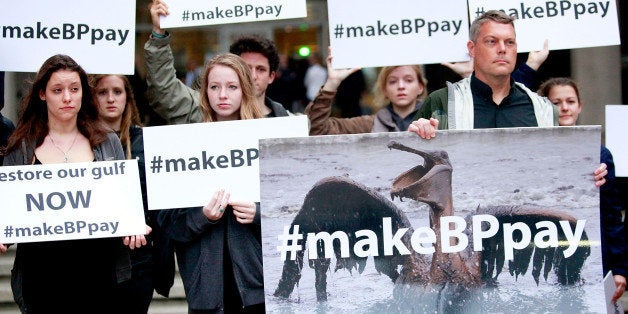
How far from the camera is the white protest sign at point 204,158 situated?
4.79 meters

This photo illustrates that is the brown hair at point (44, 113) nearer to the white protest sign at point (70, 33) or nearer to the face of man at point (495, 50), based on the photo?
the white protest sign at point (70, 33)

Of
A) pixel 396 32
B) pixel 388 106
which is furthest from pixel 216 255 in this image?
pixel 388 106

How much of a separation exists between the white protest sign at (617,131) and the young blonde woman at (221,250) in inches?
81.0

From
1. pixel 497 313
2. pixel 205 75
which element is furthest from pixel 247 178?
pixel 497 313

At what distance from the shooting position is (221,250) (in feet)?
15.8

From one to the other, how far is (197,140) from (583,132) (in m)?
1.68

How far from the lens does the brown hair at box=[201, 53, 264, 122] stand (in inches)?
197

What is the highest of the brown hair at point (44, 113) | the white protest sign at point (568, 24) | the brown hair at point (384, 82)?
the white protest sign at point (568, 24)

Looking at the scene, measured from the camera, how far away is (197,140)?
4.81 m

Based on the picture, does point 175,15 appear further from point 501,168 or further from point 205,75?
point 501,168

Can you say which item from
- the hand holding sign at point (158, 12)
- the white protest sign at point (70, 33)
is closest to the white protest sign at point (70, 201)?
the white protest sign at point (70, 33)

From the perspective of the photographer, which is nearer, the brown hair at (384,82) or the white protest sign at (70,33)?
the white protest sign at (70,33)

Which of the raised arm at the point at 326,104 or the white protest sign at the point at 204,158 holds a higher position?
the raised arm at the point at 326,104

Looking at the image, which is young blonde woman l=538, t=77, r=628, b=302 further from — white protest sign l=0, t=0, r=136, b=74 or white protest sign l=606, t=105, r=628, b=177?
white protest sign l=0, t=0, r=136, b=74
